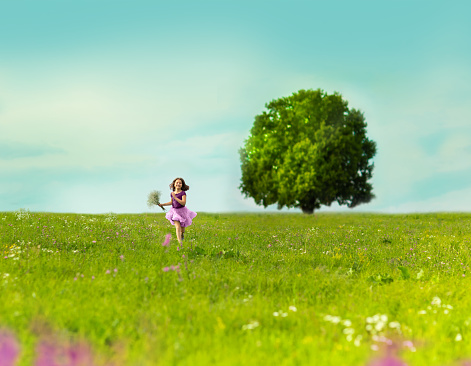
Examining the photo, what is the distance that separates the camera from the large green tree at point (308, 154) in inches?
1353

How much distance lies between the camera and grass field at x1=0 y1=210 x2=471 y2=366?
4824 mm

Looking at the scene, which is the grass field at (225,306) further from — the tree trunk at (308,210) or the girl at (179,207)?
the tree trunk at (308,210)

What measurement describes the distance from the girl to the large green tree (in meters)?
20.9

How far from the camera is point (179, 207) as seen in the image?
534 inches

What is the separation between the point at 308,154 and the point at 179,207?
2235cm

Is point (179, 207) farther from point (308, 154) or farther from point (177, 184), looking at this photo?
point (308, 154)

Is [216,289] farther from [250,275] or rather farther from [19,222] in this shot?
[19,222]

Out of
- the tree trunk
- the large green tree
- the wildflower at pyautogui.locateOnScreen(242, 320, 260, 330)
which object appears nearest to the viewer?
the wildflower at pyautogui.locateOnScreen(242, 320, 260, 330)

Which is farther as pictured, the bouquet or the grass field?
the bouquet

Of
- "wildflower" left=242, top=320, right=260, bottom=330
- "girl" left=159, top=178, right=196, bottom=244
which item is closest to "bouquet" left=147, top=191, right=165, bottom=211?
"girl" left=159, top=178, right=196, bottom=244

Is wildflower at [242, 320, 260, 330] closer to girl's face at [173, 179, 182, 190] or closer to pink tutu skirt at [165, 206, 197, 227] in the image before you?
pink tutu skirt at [165, 206, 197, 227]

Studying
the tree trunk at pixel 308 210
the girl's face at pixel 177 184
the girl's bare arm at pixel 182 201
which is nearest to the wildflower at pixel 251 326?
the girl's bare arm at pixel 182 201

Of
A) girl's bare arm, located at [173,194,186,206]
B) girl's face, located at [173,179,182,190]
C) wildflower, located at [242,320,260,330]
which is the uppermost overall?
girl's face, located at [173,179,182,190]

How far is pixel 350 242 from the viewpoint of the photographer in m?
14.4
